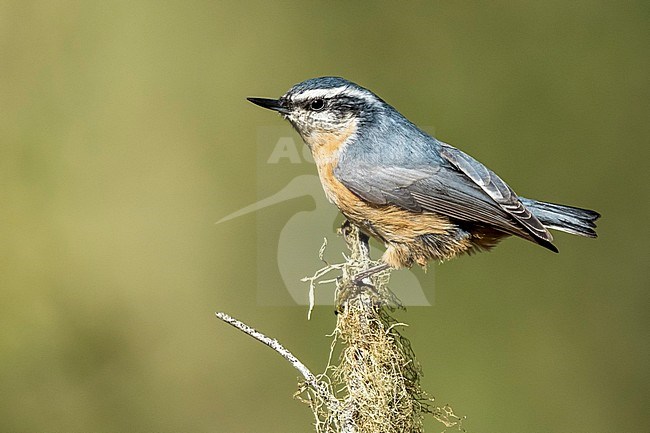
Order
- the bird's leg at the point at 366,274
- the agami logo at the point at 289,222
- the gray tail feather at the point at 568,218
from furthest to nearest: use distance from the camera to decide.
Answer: the agami logo at the point at 289,222
the gray tail feather at the point at 568,218
the bird's leg at the point at 366,274

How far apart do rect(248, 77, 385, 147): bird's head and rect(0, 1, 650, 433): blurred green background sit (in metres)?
0.77

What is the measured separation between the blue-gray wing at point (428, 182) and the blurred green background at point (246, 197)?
0.79 meters

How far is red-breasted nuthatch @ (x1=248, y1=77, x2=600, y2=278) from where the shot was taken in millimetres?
2510

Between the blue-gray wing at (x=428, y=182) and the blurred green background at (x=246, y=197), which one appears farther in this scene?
the blurred green background at (x=246, y=197)

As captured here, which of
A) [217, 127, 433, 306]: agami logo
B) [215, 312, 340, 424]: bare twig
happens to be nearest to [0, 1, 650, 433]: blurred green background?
[217, 127, 433, 306]: agami logo

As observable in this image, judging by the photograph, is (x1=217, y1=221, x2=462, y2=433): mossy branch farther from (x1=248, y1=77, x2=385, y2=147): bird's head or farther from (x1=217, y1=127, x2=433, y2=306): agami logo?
(x1=217, y1=127, x2=433, y2=306): agami logo

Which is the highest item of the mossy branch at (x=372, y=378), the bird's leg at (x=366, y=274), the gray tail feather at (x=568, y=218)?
the gray tail feather at (x=568, y=218)

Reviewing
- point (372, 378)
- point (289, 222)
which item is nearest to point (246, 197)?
point (289, 222)

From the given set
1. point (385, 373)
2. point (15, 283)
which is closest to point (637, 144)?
point (385, 373)

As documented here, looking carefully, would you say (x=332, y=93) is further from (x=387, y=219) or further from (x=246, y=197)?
(x=246, y=197)

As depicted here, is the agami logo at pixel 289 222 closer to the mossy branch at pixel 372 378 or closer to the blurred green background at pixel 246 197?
the blurred green background at pixel 246 197

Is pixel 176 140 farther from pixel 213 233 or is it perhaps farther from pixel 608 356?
pixel 608 356

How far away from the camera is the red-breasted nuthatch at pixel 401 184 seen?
8.23 feet

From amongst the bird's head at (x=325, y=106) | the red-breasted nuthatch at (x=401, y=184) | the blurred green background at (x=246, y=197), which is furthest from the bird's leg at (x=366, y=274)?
the blurred green background at (x=246, y=197)
